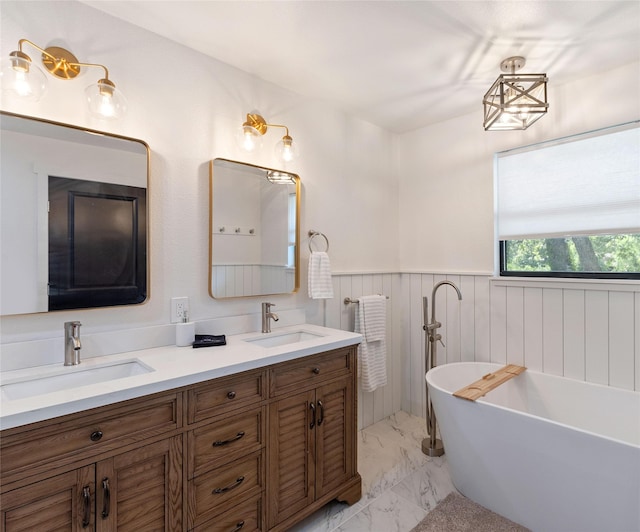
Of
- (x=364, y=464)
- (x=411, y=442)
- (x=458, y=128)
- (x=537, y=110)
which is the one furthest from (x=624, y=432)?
(x=458, y=128)

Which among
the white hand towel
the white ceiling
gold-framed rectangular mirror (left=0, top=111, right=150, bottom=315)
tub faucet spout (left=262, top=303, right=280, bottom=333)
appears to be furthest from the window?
gold-framed rectangular mirror (left=0, top=111, right=150, bottom=315)

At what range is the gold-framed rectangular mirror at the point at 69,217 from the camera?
4.54 ft

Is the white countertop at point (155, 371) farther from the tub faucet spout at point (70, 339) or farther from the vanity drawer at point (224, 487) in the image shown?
the vanity drawer at point (224, 487)

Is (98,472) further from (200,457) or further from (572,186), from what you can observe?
(572,186)

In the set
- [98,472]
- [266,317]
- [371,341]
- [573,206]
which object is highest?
[573,206]

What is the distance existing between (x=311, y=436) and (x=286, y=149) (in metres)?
1.61

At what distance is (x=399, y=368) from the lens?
3.12 metres

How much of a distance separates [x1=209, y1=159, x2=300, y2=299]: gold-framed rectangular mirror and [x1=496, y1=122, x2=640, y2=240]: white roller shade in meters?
1.54

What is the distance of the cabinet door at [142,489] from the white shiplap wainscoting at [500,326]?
4.29ft

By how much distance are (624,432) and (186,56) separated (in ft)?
10.3

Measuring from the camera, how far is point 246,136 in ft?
6.68

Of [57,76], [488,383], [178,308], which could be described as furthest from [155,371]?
[488,383]

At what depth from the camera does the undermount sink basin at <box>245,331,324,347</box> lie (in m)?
2.00

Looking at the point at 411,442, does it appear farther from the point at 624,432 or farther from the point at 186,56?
the point at 186,56
